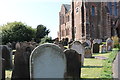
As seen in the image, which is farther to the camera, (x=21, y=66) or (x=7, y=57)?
(x=7, y=57)

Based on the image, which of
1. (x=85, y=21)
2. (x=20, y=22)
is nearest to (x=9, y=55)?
(x=85, y=21)

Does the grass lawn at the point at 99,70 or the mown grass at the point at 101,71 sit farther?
the grass lawn at the point at 99,70

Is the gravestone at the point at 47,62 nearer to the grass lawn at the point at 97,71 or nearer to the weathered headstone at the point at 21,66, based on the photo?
the grass lawn at the point at 97,71

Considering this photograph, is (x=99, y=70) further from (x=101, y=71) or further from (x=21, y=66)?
(x=21, y=66)

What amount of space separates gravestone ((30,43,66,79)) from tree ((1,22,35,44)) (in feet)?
149

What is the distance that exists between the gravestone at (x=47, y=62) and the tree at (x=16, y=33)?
45549mm

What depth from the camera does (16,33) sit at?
54219 mm

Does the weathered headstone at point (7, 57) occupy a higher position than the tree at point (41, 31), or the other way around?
the tree at point (41, 31)

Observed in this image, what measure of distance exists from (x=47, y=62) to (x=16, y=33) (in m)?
48.5

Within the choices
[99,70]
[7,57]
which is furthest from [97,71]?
[7,57]

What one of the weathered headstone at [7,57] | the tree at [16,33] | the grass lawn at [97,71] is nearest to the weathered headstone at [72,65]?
the grass lawn at [97,71]

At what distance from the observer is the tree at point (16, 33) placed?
52.5 metres

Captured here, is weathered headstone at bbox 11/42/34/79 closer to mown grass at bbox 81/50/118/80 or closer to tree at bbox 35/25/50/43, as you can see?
mown grass at bbox 81/50/118/80

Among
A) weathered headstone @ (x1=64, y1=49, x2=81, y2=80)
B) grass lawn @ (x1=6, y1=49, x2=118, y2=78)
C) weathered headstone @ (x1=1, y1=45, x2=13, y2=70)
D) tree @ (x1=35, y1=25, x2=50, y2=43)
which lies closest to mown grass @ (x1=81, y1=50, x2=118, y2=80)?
grass lawn @ (x1=6, y1=49, x2=118, y2=78)
